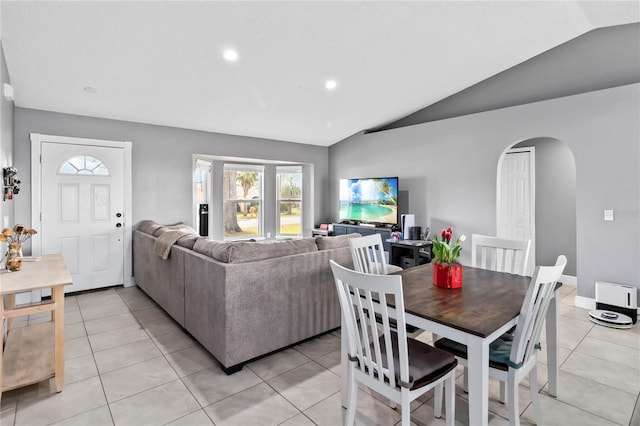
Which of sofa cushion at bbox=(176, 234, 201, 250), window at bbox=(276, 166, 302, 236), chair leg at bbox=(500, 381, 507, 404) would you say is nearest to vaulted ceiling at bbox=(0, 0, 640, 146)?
sofa cushion at bbox=(176, 234, 201, 250)

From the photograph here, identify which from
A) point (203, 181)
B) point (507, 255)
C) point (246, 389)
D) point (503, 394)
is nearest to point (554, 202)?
point (507, 255)

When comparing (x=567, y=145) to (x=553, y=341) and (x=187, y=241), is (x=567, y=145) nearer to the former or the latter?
(x=553, y=341)

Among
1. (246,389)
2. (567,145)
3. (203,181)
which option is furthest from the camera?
(203,181)

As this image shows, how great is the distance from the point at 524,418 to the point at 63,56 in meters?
4.61

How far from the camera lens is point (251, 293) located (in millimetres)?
2438

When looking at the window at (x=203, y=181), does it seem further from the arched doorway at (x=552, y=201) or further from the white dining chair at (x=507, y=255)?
the arched doorway at (x=552, y=201)

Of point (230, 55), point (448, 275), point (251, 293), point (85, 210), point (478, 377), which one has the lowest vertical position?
point (478, 377)

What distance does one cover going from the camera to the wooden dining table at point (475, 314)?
54.9 inches

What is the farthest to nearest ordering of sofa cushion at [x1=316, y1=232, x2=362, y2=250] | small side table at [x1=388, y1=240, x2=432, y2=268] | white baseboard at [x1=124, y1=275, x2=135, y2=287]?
small side table at [x1=388, y1=240, x2=432, y2=268] → white baseboard at [x1=124, y1=275, x2=135, y2=287] → sofa cushion at [x1=316, y1=232, x2=362, y2=250]

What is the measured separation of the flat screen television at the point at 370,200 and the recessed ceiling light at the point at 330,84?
1.89 m

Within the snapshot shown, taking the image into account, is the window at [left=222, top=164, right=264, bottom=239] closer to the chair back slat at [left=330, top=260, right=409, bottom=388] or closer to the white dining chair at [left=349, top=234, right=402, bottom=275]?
the white dining chair at [left=349, top=234, right=402, bottom=275]

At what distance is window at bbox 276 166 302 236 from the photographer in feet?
23.2

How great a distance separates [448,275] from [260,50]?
2.78 m

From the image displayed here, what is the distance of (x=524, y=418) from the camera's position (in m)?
1.91
